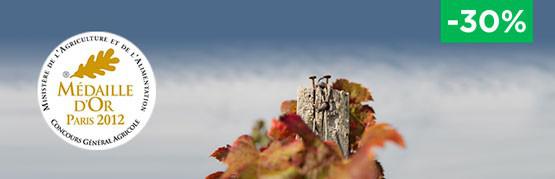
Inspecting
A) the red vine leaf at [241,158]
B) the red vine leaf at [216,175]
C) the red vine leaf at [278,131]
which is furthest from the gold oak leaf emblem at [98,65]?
the red vine leaf at [278,131]

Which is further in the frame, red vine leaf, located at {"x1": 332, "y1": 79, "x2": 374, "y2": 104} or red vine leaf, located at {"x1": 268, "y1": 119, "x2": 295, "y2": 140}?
red vine leaf, located at {"x1": 332, "y1": 79, "x2": 374, "y2": 104}

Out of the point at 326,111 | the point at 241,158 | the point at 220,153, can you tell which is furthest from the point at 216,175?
the point at 326,111

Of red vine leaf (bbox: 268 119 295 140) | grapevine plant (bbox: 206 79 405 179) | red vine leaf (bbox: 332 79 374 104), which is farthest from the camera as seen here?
red vine leaf (bbox: 332 79 374 104)

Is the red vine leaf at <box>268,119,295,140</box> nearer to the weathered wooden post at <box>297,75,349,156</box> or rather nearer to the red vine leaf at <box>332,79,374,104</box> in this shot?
the weathered wooden post at <box>297,75,349,156</box>

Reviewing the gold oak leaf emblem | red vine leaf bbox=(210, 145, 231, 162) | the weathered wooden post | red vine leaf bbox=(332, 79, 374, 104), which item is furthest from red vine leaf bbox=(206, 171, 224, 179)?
the gold oak leaf emblem

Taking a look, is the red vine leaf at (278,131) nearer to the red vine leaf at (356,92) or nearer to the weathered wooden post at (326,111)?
the weathered wooden post at (326,111)

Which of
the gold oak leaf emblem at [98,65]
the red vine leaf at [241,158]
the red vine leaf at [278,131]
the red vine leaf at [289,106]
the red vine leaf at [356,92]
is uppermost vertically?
the gold oak leaf emblem at [98,65]

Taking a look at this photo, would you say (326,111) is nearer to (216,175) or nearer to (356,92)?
(356,92)
